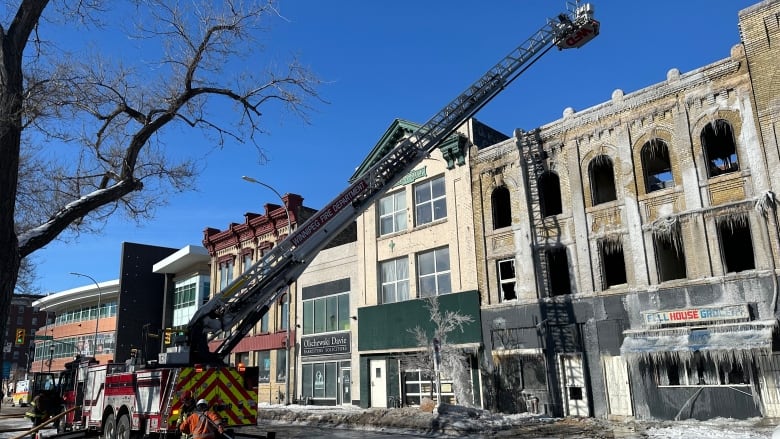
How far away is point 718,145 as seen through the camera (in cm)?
2192

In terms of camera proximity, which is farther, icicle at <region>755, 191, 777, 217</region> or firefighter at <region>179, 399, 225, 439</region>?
icicle at <region>755, 191, 777, 217</region>

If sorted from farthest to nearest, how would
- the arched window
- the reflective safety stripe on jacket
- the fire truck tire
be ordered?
the arched window, the fire truck tire, the reflective safety stripe on jacket

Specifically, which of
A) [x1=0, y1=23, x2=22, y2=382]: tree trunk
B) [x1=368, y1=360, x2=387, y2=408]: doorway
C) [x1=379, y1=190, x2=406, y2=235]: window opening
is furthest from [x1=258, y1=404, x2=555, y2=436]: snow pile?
[x1=0, y1=23, x2=22, y2=382]: tree trunk

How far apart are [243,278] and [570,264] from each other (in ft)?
41.3

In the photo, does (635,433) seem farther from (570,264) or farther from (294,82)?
(294,82)

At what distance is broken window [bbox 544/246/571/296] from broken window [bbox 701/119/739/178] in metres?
6.05

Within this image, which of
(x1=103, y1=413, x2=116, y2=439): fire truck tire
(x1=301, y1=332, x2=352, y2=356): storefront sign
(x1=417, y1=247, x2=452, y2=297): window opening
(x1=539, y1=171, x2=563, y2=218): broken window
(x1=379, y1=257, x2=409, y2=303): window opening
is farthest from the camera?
(x1=301, y1=332, x2=352, y2=356): storefront sign

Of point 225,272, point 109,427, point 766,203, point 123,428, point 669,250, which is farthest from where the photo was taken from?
point 225,272

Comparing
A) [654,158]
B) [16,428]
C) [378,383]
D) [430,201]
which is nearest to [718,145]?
[654,158]

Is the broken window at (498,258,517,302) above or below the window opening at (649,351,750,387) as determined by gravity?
above

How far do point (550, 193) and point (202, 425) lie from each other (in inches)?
785

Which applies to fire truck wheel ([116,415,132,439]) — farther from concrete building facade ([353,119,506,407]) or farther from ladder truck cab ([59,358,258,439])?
concrete building facade ([353,119,506,407])

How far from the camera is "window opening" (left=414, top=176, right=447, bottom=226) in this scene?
2803 cm

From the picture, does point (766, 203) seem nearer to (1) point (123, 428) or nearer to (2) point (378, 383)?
(2) point (378, 383)
